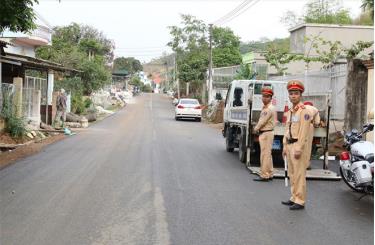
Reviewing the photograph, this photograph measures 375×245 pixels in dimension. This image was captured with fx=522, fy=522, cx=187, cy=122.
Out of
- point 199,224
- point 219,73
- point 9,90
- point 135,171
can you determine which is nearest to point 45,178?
point 135,171

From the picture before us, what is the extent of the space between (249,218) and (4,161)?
8.29 metres

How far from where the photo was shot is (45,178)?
10398 mm

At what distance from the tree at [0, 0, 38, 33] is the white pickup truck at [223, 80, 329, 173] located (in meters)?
5.39

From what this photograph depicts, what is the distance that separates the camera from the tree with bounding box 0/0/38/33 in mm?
10875

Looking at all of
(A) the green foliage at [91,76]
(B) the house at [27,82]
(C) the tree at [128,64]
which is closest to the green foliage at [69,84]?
(B) the house at [27,82]

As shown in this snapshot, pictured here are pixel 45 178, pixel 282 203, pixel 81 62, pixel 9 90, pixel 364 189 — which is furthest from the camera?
pixel 81 62

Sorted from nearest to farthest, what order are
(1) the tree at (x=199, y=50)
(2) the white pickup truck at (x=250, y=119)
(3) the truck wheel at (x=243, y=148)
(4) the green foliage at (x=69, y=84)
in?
(2) the white pickup truck at (x=250, y=119) → (3) the truck wheel at (x=243, y=148) → (4) the green foliage at (x=69, y=84) → (1) the tree at (x=199, y=50)

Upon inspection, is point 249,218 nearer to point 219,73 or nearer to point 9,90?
point 9,90

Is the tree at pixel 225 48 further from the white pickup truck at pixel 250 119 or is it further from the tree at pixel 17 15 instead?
the tree at pixel 17 15

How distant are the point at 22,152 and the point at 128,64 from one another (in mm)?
109428

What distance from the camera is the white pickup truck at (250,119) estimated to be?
12180 millimetres

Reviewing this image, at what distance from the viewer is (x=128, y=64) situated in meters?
123

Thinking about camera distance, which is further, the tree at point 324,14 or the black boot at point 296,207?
the tree at point 324,14

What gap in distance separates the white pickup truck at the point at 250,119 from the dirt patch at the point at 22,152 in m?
5.82
